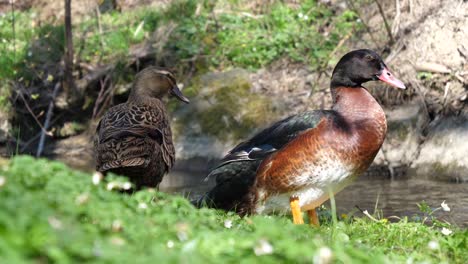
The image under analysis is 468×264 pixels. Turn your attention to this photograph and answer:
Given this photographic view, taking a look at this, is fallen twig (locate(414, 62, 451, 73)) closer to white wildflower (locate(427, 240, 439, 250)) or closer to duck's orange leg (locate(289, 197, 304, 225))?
duck's orange leg (locate(289, 197, 304, 225))

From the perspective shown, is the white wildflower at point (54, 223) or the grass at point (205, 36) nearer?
the white wildflower at point (54, 223)

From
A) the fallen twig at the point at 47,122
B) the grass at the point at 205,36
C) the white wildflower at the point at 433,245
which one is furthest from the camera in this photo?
the grass at the point at 205,36

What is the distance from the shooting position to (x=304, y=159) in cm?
649

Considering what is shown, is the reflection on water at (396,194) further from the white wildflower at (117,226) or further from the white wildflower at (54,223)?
the white wildflower at (54,223)

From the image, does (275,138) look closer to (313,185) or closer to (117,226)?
(313,185)

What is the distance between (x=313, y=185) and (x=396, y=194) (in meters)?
3.01

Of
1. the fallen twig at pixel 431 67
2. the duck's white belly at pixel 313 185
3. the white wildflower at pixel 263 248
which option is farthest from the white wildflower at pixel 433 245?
the fallen twig at pixel 431 67

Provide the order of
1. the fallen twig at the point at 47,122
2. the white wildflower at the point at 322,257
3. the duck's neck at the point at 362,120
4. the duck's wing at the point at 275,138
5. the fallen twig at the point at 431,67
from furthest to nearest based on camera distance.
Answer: the fallen twig at the point at 47,122
the fallen twig at the point at 431,67
the duck's wing at the point at 275,138
the duck's neck at the point at 362,120
the white wildflower at the point at 322,257

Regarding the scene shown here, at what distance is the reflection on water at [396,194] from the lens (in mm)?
8295

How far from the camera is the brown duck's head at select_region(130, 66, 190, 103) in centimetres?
792

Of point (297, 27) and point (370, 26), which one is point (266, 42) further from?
point (370, 26)

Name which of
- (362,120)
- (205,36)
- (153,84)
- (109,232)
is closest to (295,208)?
(362,120)

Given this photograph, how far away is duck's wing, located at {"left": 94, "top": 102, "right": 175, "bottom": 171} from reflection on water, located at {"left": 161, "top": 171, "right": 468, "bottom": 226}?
1236 mm

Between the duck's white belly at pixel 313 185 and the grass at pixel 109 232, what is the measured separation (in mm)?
2029
